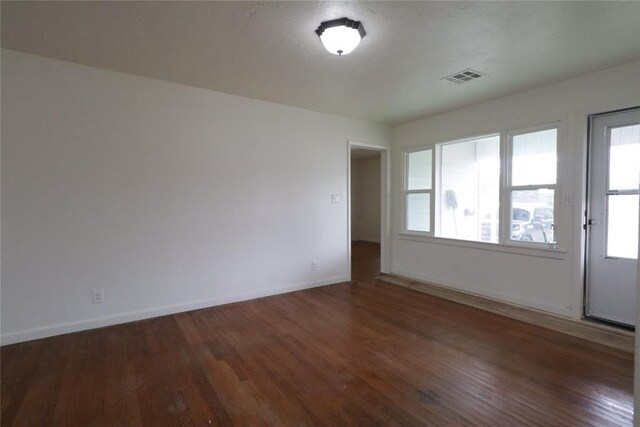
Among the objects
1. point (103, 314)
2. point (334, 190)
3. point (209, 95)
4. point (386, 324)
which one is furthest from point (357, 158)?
point (103, 314)

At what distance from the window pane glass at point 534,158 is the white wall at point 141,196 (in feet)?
8.48

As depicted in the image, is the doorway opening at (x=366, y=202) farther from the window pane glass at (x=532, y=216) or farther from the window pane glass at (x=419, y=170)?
the window pane glass at (x=532, y=216)

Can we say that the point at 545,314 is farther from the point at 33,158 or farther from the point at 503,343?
the point at 33,158

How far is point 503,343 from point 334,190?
2.93 metres

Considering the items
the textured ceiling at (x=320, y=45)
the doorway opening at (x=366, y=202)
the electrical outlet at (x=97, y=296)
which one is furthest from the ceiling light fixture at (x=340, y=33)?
the doorway opening at (x=366, y=202)

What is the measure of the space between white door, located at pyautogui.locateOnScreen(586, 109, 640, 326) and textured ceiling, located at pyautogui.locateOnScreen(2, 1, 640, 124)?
689mm

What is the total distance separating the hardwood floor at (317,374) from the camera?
1833mm

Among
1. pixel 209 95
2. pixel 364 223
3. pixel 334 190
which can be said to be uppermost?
pixel 209 95

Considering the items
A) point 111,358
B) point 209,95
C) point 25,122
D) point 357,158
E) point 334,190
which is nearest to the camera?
point 111,358

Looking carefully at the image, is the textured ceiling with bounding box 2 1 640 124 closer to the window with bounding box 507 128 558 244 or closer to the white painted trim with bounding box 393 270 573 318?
the window with bounding box 507 128 558 244

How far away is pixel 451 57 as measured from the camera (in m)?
2.78

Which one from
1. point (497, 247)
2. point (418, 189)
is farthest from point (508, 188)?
point (418, 189)

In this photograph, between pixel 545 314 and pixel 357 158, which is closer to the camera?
pixel 545 314

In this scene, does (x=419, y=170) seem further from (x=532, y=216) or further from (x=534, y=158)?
(x=532, y=216)
